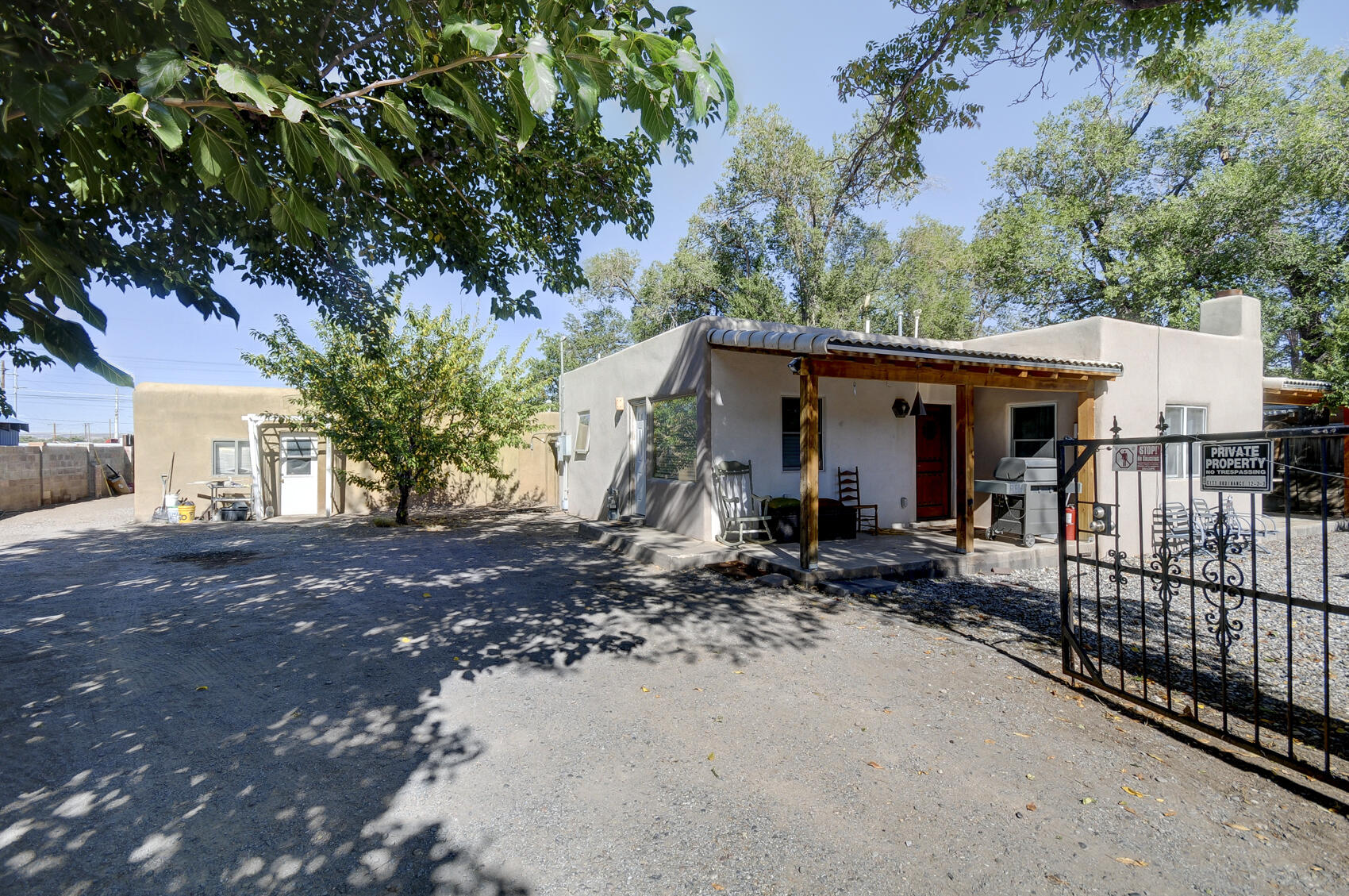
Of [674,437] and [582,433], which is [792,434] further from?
[582,433]

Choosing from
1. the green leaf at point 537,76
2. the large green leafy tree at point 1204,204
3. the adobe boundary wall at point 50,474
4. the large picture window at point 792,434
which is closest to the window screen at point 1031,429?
the large picture window at point 792,434

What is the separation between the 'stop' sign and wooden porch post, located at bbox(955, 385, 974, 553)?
445cm

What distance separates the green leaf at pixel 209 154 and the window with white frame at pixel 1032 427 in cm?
1021

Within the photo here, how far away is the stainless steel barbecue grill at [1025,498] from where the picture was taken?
8.47 meters

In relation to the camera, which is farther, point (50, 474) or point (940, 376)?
point (50, 474)

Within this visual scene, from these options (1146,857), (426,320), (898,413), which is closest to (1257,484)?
(1146,857)

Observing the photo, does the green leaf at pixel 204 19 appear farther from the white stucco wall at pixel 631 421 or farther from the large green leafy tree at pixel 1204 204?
the large green leafy tree at pixel 1204 204

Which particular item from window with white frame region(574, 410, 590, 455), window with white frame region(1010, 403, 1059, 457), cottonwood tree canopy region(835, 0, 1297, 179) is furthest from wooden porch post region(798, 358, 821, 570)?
window with white frame region(574, 410, 590, 455)

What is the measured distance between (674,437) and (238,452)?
1064 centimetres

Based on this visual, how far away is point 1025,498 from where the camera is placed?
27.8 feet

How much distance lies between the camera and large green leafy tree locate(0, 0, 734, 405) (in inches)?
65.4

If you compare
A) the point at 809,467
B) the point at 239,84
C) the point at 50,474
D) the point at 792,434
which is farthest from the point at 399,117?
the point at 50,474

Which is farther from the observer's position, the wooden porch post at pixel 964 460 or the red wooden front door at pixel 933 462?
the red wooden front door at pixel 933 462

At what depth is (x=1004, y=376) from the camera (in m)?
8.17
